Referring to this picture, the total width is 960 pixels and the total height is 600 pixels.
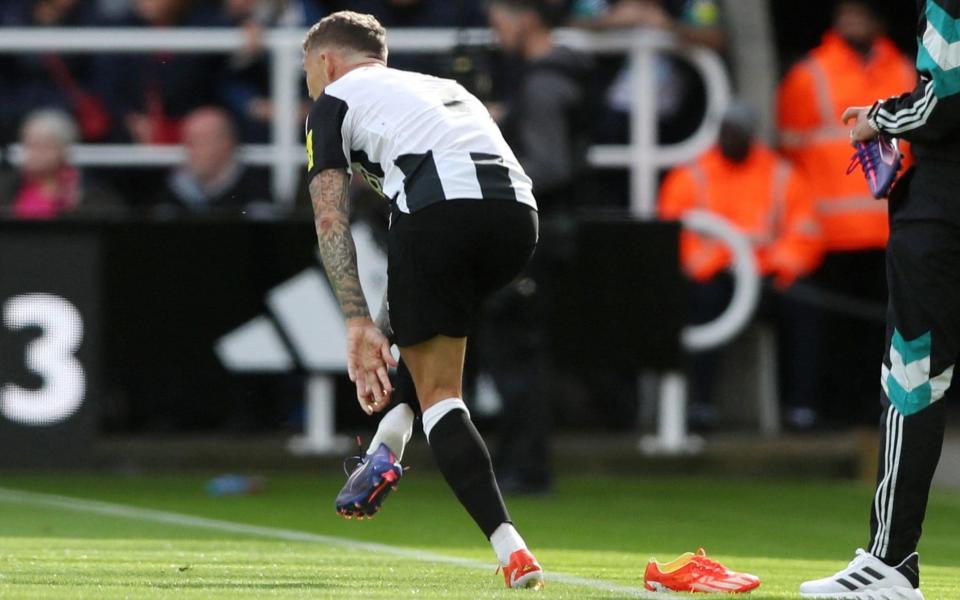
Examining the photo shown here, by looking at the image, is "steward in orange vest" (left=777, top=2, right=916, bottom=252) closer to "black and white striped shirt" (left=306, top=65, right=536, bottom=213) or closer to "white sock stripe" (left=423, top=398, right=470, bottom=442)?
"black and white striped shirt" (left=306, top=65, right=536, bottom=213)

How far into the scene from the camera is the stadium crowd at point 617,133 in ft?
39.3

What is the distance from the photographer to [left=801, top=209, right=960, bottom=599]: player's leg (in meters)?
5.92

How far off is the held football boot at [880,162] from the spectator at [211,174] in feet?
20.0

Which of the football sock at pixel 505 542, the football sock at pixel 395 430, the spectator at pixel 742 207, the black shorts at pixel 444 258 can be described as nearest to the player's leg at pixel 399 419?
the football sock at pixel 395 430

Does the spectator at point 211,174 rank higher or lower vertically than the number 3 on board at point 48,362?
higher

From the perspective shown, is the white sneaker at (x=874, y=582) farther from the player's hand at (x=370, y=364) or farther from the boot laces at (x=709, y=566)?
the player's hand at (x=370, y=364)

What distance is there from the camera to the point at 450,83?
666cm

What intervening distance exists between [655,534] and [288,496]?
2.36 m

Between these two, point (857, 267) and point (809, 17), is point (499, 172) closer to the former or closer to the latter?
point (857, 267)

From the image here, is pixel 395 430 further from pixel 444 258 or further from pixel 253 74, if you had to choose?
pixel 253 74

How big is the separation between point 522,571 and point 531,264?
4.80m

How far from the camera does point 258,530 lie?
891 centimetres

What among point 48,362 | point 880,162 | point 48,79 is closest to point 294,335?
point 48,362

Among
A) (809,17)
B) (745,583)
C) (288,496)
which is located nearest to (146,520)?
(288,496)
